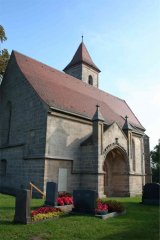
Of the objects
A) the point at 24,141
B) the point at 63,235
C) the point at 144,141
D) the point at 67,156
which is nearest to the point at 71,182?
the point at 67,156

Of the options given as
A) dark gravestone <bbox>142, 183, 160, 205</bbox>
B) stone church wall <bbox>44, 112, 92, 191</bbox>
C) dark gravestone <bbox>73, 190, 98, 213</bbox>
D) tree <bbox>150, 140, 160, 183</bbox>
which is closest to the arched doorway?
stone church wall <bbox>44, 112, 92, 191</bbox>

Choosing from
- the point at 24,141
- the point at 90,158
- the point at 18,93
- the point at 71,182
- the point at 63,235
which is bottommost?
the point at 63,235

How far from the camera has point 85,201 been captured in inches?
399

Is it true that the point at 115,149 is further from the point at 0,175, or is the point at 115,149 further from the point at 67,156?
the point at 0,175

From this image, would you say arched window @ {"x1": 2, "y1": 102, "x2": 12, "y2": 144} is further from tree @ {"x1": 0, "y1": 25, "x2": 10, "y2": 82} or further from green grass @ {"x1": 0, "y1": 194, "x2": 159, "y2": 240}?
green grass @ {"x1": 0, "y1": 194, "x2": 159, "y2": 240}

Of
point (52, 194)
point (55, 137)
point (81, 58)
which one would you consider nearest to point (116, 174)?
point (55, 137)

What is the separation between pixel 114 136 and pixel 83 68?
17844 millimetres

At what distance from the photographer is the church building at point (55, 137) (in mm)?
16031

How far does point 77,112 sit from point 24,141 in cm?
435

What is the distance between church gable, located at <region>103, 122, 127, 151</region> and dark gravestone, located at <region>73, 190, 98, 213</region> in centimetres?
739

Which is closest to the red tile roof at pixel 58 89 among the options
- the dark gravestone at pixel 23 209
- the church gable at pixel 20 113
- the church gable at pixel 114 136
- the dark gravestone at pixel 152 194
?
the church gable at pixel 20 113

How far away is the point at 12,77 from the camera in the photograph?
20.4 meters

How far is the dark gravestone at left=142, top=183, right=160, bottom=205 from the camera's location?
1368 cm

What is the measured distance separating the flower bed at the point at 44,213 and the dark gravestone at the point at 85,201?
0.79 meters
